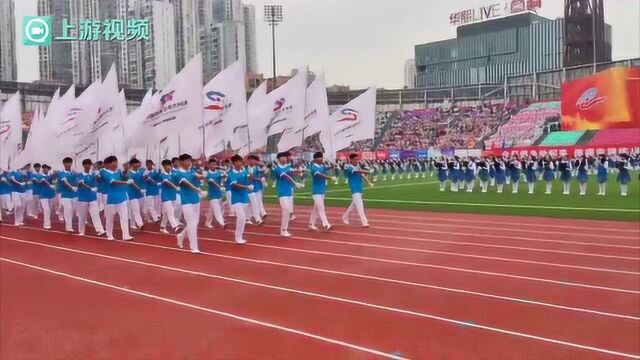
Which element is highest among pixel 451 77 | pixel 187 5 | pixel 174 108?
pixel 451 77

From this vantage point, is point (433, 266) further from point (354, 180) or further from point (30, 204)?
point (30, 204)

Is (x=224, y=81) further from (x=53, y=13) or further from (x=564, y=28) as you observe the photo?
(x=564, y=28)

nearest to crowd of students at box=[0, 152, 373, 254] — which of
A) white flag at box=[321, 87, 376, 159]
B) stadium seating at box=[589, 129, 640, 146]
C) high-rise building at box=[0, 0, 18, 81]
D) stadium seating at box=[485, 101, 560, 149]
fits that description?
white flag at box=[321, 87, 376, 159]

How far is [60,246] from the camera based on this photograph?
35.8ft

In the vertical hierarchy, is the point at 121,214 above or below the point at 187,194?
below

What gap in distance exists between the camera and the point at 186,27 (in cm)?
1169

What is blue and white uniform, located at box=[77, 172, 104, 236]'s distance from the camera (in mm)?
12180

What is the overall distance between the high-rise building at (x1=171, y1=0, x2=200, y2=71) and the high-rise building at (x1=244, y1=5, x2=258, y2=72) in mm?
849

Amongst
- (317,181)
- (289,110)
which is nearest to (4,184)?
(289,110)

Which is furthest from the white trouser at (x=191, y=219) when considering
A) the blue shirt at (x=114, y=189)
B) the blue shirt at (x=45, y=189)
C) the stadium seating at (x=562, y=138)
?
the stadium seating at (x=562, y=138)

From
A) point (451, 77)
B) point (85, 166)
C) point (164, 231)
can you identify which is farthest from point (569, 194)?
point (451, 77)

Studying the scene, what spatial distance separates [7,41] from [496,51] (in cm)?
5785

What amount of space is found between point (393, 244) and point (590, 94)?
2703 cm

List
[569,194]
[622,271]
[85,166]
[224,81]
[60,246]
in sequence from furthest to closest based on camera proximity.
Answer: [569,194], [224,81], [85,166], [60,246], [622,271]
